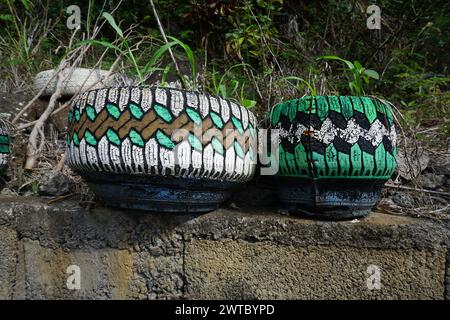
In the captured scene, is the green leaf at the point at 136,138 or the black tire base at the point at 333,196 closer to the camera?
the green leaf at the point at 136,138

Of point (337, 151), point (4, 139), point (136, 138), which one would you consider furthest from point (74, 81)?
point (337, 151)

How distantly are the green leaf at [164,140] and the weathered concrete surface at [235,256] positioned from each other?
0.24 metres

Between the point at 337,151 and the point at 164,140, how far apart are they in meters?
0.40

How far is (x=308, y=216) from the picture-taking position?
1071 millimetres

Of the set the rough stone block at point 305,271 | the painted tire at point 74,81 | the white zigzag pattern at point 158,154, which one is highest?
the painted tire at point 74,81

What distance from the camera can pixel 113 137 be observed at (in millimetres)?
890

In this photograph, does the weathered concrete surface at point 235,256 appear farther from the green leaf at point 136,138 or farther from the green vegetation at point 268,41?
the green vegetation at point 268,41

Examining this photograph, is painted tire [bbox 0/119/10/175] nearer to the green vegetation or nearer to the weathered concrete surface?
the weathered concrete surface

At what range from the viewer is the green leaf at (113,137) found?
89 centimetres

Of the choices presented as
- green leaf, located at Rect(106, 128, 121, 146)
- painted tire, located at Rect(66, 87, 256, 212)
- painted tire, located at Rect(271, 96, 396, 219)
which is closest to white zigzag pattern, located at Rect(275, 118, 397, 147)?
painted tire, located at Rect(271, 96, 396, 219)

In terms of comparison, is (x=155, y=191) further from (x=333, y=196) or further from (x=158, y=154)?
(x=333, y=196)

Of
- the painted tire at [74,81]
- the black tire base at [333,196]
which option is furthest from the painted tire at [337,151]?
the painted tire at [74,81]

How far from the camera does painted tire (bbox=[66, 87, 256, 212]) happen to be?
0.89 meters
